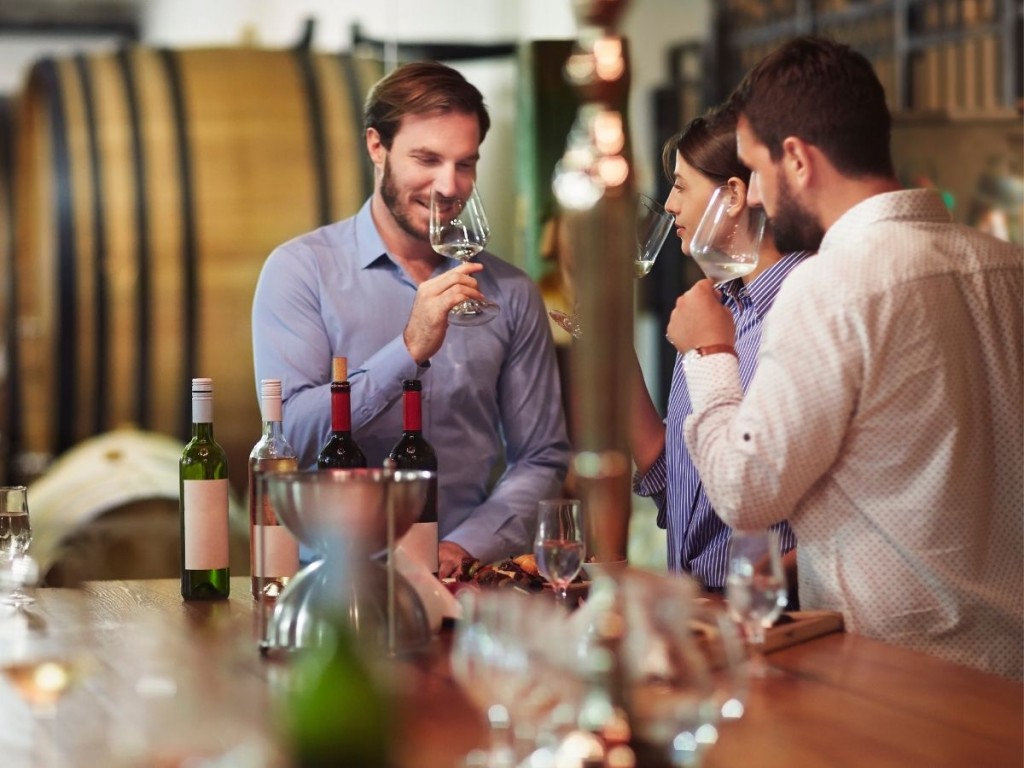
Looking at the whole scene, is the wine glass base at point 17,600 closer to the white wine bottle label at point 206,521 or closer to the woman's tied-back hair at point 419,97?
the white wine bottle label at point 206,521

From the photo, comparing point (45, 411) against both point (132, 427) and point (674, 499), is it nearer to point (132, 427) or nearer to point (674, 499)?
point (132, 427)

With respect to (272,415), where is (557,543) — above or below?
below

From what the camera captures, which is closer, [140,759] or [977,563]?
[140,759]

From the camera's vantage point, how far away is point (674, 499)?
235cm

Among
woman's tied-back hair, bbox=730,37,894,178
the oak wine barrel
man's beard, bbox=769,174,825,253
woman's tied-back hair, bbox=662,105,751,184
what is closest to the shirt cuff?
man's beard, bbox=769,174,825,253

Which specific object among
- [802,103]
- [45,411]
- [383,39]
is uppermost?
[383,39]

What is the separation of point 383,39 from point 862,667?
2387 millimetres

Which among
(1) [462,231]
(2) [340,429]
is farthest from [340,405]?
(1) [462,231]

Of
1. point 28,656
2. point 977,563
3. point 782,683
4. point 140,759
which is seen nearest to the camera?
point 140,759

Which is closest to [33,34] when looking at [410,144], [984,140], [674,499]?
[410,144]

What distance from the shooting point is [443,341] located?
242cm

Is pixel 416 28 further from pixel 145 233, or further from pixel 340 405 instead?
pixel 340 405

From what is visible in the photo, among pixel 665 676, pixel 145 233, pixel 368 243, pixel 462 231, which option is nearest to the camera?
pixel 665 676

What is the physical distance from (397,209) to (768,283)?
68 centimetres
